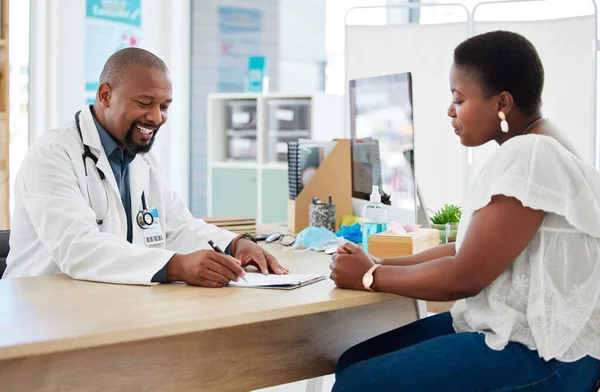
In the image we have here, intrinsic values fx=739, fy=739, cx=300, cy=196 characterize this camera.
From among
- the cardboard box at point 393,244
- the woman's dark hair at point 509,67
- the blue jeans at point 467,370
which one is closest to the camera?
the blue jeans at point 467,370

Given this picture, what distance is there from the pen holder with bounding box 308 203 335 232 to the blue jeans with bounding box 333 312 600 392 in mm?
1282

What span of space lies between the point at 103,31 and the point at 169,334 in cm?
433

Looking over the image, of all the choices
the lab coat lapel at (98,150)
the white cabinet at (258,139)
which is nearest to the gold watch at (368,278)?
the lab coat lapel at (98,150)

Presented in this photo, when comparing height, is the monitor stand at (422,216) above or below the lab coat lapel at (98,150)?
below

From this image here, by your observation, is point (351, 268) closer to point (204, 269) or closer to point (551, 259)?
point (204, 269)

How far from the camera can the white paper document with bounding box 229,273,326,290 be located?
1.77 m

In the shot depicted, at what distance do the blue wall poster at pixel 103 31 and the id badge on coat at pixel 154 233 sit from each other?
3.12 m

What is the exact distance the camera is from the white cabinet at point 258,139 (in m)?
5.37

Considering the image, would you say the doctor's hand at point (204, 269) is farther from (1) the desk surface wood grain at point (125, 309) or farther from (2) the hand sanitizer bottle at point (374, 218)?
(2) the hand sanitizer bottle at point (374, 218)

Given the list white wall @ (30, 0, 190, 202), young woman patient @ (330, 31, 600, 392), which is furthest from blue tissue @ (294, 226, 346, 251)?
white wall @ (30, 0, 190, 202)

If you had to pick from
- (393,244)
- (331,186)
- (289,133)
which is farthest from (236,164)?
(393,244)

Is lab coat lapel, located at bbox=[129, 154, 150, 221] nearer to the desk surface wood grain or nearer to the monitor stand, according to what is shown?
the desk surface wood grain

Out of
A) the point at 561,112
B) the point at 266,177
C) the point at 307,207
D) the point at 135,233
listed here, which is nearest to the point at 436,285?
the point at 135,233

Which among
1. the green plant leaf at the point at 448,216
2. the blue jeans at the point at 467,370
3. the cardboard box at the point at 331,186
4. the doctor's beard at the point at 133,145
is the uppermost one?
the doctor's beard at the point at 133,145
